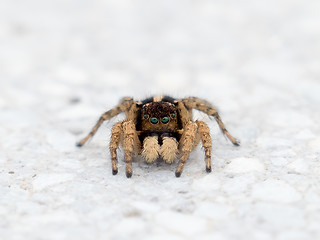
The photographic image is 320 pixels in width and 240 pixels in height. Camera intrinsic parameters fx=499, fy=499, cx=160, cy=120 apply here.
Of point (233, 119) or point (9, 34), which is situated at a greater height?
point (9, 34)

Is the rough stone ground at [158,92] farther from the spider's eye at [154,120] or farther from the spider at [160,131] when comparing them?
the spider's eye at [154,120]

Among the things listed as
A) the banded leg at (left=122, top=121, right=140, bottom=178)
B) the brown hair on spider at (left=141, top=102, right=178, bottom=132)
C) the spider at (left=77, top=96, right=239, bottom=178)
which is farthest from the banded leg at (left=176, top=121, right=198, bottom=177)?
the banded leg at (left=122, top=121, right=140, bottom=178)

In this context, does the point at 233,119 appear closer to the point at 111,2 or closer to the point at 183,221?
the point at 183,221

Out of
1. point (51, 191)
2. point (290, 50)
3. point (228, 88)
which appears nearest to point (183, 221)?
point (51, 191)

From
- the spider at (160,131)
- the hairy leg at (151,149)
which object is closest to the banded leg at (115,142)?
the spider at (160,131)

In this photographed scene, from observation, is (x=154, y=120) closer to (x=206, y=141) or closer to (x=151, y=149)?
(x=151, y=149)
